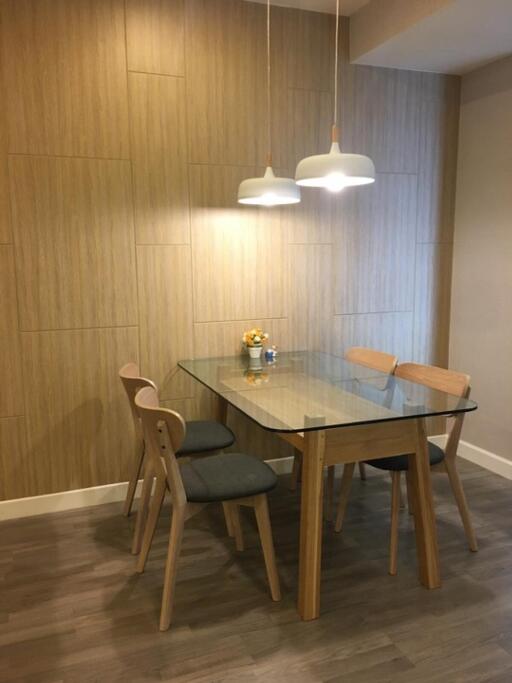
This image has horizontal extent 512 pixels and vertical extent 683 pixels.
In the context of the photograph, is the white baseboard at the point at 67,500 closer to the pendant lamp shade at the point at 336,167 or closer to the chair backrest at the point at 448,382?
the chair backrest at the point at 448,382

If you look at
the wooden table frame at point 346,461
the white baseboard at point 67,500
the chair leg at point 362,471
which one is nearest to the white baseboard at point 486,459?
the white baseboard at point 67,500

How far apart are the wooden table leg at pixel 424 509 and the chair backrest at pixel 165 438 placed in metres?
0.99

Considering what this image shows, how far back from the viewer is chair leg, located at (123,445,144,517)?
9.66 ft

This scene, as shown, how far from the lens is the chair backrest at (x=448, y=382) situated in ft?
8.32

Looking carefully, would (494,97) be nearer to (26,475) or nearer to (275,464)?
(275,464)

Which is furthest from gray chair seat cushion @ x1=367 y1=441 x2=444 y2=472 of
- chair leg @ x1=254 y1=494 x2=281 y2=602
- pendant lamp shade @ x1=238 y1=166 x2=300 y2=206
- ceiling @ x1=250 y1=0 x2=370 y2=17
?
ceiling @ x1=250 y1=0 x2=370 y2=17

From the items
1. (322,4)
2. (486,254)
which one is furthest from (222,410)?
(322,4)

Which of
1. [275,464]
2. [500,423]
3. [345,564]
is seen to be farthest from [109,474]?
[500,423]

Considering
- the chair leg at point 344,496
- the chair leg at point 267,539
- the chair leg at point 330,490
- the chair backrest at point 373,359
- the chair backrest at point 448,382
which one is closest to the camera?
the chair leg at point 267,539

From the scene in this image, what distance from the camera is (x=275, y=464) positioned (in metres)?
3.62

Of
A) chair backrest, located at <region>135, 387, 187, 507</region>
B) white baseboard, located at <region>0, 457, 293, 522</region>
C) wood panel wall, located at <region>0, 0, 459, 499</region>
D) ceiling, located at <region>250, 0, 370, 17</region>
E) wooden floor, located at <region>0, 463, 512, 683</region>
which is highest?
ceiling, located at <region>250, 0, 370, 17</region>

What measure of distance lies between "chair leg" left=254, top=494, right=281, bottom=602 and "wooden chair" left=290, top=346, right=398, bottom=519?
0.83 m

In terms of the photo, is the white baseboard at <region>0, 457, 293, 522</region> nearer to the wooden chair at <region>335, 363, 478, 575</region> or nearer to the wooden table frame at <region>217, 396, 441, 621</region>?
the wooden chair at <region>335, 363, 478, 575</region>

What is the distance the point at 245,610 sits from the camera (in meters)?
2.23
